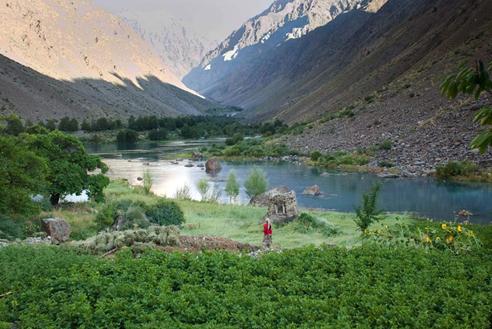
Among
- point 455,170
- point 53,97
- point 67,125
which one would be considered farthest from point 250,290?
point 53,97

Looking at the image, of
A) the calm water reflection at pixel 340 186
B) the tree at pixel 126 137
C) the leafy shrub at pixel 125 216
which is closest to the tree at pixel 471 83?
the leafy shrub at pixel 125 216

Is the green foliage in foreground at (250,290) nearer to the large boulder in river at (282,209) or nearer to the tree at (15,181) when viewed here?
the tree at (15,181)

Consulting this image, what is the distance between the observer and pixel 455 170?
49938 millimetres

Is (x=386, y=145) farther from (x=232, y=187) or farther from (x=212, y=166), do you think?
(x=232, y=187)

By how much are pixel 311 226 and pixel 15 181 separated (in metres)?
12.7

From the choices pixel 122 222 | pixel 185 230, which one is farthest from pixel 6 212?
pixel 185 230

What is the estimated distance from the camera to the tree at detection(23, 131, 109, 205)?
101 feet

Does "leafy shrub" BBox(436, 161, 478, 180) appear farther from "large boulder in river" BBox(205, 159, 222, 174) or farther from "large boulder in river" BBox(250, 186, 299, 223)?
"large boulder in river" BBox(250, 186, 299, 223)

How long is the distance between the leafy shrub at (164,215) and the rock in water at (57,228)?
4.95m

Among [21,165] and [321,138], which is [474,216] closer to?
[21,165]

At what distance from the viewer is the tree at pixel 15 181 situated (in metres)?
21.8

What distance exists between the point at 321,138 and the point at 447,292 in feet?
228

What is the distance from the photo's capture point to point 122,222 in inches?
969

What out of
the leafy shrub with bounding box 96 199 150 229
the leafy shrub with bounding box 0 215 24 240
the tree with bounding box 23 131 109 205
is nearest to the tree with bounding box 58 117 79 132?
the tree with bounding box 23 131 109 205
